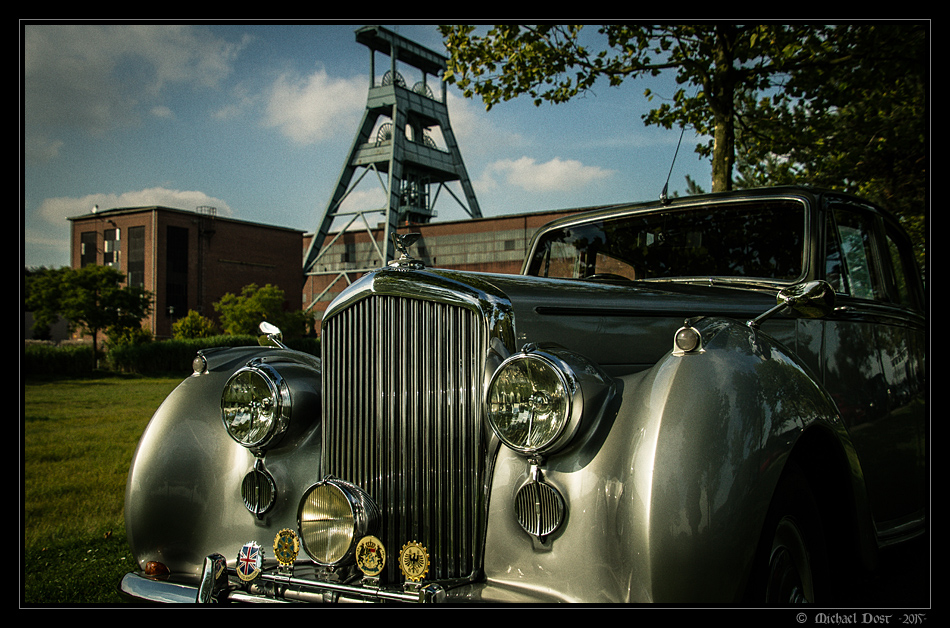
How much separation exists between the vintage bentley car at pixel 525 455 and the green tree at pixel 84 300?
88.7 ft

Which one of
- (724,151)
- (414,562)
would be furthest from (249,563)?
(724,151)

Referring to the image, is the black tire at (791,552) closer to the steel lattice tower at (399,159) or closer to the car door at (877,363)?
the car door at (877,363)

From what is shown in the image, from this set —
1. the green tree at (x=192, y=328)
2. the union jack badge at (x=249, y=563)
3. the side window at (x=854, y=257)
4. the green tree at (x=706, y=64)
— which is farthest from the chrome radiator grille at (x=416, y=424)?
the green tree at (x=192, y=328)

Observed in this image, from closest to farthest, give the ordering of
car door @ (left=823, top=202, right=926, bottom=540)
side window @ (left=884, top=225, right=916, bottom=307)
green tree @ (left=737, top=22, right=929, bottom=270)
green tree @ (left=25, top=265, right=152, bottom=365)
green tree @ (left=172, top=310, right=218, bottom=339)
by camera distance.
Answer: car door @ (left=823, top=202, right=926, bottom=540), side window @ (left=884, top=225, right=916, bottom=307), green tree @ (left=737, top=22, right=929, bottom=270), green tree @ (left=25, top=265, right=152, bottom=365), green tree @ (left=172, top=310, right=218, bottom=339)

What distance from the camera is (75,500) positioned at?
5.27 metres

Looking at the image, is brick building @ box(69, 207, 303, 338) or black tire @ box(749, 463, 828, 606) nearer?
black tire @ box(749, 463, 828, 606)

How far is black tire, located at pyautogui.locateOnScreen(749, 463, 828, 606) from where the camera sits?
74.6 inches

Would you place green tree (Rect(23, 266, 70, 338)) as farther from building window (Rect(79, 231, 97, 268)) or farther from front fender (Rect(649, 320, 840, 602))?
front fender (Rect(649, 320, 840, 602))

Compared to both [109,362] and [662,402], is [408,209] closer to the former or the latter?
[109,362]

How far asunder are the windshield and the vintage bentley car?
162 mm

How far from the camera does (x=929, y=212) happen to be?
256cm

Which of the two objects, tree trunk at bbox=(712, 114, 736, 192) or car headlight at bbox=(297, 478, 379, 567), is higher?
tree trunk at bbox=(712, 114, 736, 192)

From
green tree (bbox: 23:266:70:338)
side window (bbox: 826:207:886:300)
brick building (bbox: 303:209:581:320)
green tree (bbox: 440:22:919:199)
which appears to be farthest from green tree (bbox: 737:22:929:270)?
brick building (bbox: 303:209:581:320)

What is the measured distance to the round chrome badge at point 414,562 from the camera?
1939mm
